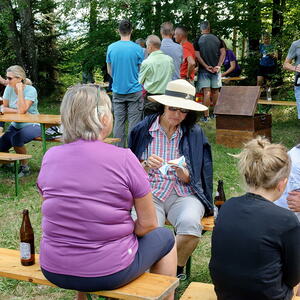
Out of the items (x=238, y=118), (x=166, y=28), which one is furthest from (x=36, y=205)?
(x=166, y=28)

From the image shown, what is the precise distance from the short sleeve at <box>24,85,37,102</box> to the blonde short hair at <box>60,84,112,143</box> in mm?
4350

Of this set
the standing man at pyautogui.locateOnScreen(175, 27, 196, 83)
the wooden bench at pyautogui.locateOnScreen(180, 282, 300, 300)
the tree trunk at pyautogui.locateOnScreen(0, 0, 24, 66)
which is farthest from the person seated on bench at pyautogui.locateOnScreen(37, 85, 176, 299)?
the tree trunk at pyautogui.locateOnScreen(0, 0, 24, 66)

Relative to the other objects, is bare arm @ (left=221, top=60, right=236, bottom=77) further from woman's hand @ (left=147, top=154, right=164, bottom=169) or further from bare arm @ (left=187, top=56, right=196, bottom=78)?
woman's hand @ (left=147, top=154, right=164, bottom=169)

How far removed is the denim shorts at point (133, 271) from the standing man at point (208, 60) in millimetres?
7562

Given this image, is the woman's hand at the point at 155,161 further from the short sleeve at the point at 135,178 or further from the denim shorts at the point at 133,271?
the short sleeve at the point at 135,178

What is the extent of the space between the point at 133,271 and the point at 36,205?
10.6ft

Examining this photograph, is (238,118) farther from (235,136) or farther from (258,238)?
(258,238)

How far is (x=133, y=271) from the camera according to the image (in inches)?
99.9

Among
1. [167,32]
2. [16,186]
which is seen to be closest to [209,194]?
[16,186]

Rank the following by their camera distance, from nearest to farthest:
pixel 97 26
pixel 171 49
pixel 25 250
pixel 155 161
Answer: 1. pixel 25 250
2. pixel 155 161
3. pixel 171 49
4. pixel 97 26

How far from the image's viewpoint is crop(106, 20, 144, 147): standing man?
754 centimetres

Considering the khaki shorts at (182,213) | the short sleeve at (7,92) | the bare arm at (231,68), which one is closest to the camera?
the khaki shorts at (182,213)

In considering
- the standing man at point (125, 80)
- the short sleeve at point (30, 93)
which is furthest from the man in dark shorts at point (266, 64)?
the short sleeve at point (30, 93)

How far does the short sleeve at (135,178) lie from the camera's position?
2412 mm
